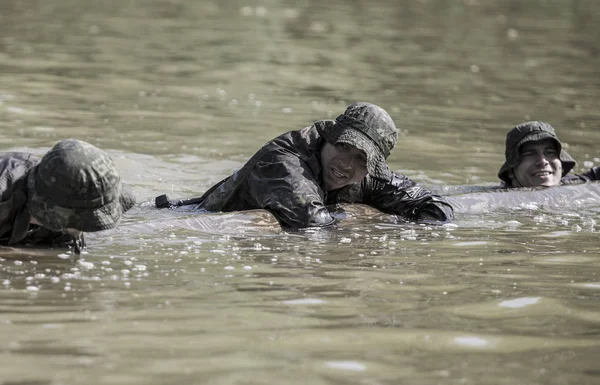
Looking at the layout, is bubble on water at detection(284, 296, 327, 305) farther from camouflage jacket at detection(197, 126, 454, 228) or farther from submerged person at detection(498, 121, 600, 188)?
submerged person at detection(498, 121, 600, 188)

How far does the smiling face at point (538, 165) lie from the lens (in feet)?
32.1

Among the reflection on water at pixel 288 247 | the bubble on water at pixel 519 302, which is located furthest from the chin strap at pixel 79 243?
the bubble on water at pixel 519 302

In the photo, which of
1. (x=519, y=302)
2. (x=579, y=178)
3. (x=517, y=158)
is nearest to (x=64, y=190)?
(x=519, y=302)

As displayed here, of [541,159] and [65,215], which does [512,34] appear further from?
[65,215]

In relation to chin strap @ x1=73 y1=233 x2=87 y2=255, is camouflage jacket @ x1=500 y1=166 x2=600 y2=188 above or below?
above

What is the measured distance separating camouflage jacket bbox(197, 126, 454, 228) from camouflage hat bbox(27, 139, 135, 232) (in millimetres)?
2034

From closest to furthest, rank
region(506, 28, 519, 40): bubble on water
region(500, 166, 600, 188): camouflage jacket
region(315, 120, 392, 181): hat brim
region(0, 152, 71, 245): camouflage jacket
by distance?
region(0, 152, 71, 245): camouflage jacket, region(315, 120, 392, 181): hat brim, region(500, 166, 600, 188): camouflage jacket, region(506, 28, 519, 40): bubble on water

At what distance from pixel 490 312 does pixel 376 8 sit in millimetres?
23330

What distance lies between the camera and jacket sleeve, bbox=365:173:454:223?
27.2 ft

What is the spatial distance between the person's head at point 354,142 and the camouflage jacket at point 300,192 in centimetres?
14

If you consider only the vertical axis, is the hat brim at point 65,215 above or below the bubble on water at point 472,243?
above

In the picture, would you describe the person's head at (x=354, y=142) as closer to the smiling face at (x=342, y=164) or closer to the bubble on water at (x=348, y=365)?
the smiling face at (x=342, y=164)

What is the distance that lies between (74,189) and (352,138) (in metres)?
2.52

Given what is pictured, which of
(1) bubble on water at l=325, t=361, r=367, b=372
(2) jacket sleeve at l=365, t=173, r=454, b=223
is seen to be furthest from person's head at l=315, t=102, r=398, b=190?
(1) bubble on water at l=325, t=361, r=367, b=372
